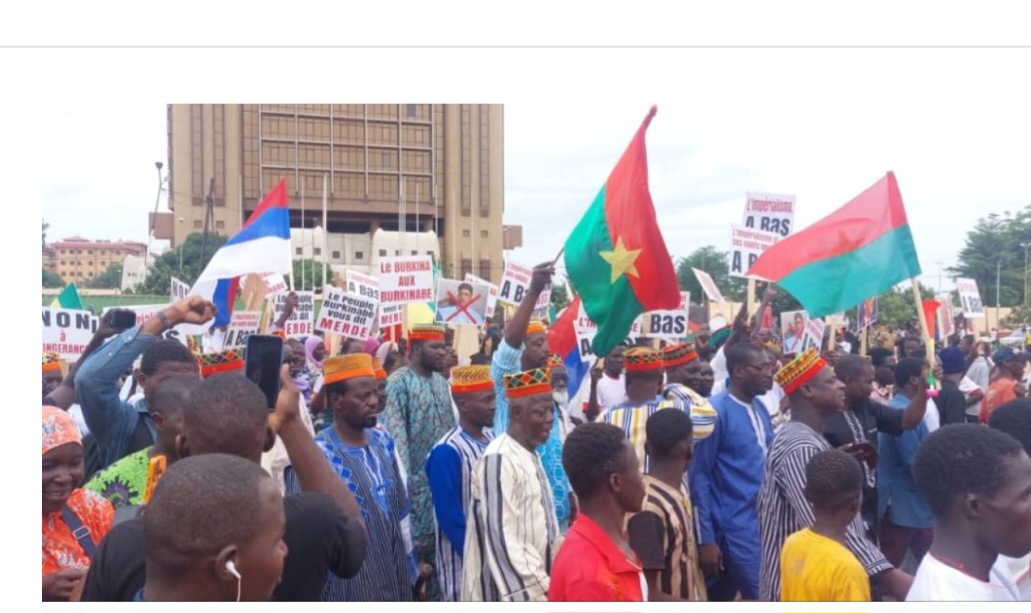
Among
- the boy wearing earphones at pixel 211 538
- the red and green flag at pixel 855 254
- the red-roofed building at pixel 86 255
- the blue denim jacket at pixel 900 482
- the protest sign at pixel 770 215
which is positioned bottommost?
the blue denim jacket at pixel 900 482

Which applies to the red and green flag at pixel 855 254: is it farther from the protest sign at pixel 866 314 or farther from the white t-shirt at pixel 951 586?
the protest sign at pixel 866 314

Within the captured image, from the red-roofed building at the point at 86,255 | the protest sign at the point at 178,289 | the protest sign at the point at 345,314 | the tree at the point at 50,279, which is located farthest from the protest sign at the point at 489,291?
the red-roofed building at the point at 86,255

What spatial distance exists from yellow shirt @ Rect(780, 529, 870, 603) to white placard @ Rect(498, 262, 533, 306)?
712cm

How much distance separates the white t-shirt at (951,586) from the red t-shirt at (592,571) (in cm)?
89

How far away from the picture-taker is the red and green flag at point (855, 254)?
664 centimetres

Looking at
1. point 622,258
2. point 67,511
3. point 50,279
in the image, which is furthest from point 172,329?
point 50,279

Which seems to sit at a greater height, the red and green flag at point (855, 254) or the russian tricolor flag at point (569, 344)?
the red and green flag at point (855, 254)

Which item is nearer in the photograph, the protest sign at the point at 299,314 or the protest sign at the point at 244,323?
the protest sign at the point at 244,323

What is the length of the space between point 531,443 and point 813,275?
3029 mm

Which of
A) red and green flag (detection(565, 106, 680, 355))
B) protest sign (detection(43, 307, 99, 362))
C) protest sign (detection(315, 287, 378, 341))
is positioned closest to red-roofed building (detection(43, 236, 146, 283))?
protest sign (detection(315, 287, 378, 341))

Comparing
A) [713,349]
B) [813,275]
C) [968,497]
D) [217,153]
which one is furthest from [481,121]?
[968,497]

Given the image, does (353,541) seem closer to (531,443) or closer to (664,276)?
(531,443)

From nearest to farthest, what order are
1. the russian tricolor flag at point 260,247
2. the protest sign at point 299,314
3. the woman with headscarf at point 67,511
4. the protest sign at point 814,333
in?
the woman with headscarf at point 67,511 < the russian tricolor flag at point 260,247 < the protest sign at point 814,333 < the protest sign at point 299,314

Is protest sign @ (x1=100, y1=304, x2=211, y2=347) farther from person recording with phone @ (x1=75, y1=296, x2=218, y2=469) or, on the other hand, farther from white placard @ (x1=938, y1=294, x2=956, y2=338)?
white placard @ (x1=938, y1=294, x2=956, y2=338)
